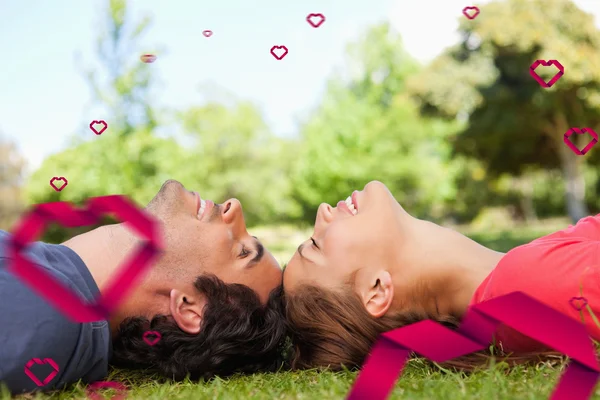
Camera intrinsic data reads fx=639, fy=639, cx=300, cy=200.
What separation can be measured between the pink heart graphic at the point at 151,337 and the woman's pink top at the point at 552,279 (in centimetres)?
163

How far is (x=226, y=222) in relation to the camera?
342 centimetres

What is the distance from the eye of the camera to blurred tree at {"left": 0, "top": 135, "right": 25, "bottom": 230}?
106ft

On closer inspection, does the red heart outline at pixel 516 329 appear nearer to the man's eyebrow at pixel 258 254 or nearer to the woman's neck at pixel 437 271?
the woman's neck at pixel 437 271

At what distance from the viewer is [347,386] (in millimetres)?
2602

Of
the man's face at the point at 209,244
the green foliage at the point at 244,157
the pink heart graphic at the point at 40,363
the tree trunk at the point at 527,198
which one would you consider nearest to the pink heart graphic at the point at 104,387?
the pink heart graphic at the point at 40,363

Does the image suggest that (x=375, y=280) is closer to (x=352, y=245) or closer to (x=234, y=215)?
(x=352, y=245)

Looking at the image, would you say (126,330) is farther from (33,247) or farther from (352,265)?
(352,265)

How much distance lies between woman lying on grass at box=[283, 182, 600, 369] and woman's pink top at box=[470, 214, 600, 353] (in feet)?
0.06

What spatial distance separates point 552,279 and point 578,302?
146mm

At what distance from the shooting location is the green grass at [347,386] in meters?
2.28

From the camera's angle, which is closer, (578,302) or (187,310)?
(578,302)

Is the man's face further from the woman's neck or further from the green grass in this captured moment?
the woman's neck

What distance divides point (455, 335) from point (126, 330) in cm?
172

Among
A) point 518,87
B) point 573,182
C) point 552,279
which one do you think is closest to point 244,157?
point 518,87
